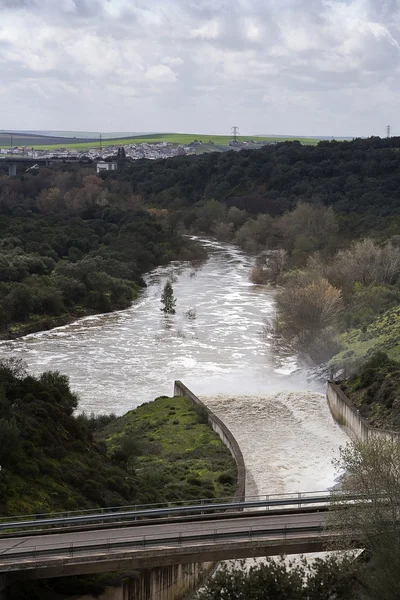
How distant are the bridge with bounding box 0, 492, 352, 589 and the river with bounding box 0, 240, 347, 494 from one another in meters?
9.26

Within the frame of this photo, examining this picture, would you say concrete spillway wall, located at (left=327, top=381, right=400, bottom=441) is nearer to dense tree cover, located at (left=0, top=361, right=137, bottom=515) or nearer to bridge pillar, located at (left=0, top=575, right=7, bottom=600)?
dense tree cover, located at (left=0, top=361, right=137, bottom=515)

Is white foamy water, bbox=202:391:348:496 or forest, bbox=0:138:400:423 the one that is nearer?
white foamy water, bbox=202:391:348:496

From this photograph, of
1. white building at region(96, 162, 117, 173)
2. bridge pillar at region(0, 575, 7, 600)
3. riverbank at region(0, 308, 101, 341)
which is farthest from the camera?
white building at region(96, 162, 117, 173)

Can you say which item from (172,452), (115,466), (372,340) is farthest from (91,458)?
(372,340)

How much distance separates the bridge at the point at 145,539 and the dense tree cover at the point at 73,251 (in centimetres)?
3905

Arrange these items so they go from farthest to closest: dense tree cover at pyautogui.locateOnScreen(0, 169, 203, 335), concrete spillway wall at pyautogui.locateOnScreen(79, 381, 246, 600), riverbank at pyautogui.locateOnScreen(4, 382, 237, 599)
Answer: dense tree cover at pyautogui.locateOnScreen(0, 169, 203, 335), riverbank at pyautogui.locateOnScreen(4, 382, 237, 599), concrete spillway wall at pyautogui.locateOnScreen(79, 381, 246, 600)

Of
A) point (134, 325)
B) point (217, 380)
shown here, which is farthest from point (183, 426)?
point (134, 325)

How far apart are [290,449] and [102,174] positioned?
363 feet

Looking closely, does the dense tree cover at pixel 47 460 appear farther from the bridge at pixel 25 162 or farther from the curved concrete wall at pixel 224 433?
the bridge at pixel 25 162

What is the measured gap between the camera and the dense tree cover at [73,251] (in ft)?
216

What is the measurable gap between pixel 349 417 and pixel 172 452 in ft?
26.7

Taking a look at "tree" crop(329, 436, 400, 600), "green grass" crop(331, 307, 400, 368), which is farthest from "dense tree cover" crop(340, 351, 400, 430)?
"tree" crop(329, 436, 400, 600)

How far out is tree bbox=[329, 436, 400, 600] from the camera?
1830 centimetres

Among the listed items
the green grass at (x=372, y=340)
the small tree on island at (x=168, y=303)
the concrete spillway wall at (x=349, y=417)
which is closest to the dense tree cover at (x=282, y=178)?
the small tree on island at (x=168, y=303)
